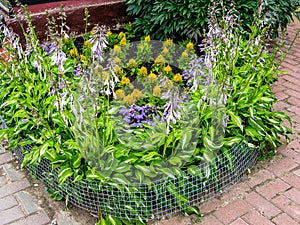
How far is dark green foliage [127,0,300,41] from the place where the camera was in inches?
180

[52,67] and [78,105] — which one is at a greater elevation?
[78,105]

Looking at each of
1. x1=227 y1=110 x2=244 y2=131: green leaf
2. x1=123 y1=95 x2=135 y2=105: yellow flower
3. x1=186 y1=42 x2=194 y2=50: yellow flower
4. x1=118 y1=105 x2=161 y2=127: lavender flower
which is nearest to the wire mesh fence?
x1=227 y1=110 x2=244 y2=131: green leaf

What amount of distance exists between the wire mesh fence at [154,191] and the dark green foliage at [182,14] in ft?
6.78

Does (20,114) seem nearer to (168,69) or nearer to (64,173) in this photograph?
(64,173)

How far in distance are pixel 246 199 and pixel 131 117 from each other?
117 centimetres

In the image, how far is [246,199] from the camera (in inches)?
118

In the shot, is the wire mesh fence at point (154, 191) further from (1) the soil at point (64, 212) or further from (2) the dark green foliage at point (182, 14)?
(2) the dark green foliage at point (182, 14)

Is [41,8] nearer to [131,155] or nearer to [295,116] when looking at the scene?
[131,155]

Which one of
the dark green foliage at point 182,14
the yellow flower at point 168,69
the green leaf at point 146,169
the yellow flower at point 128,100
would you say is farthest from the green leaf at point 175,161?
the dark green foliage at point 182,14

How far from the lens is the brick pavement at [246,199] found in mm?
2848

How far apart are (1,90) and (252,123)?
2356 millimetres

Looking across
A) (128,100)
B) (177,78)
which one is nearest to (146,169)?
(128,100)

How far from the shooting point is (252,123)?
320 centimetres

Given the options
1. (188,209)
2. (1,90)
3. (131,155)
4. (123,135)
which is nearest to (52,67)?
(1,90)
